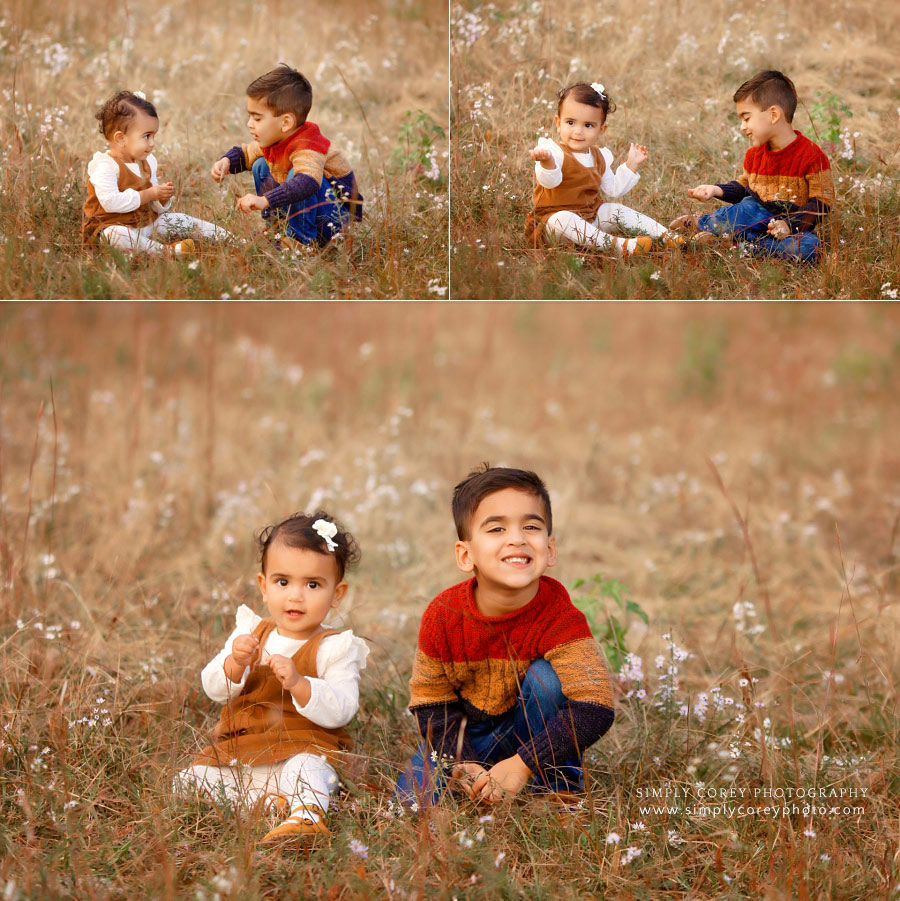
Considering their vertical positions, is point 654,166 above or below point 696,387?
above

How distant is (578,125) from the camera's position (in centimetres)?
449

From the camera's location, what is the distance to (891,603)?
4.44 meters

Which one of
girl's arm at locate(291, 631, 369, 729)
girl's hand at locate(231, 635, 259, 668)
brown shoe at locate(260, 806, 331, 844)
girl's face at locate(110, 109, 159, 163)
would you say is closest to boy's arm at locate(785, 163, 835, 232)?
girl's arm at locate(291, 631, 369, 729)

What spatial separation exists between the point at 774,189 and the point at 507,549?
2533 mm

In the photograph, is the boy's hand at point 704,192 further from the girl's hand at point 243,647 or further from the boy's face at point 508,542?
the girl's hand at point 243,647

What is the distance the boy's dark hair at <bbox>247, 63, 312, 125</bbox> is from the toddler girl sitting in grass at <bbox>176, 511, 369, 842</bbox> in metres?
2.30

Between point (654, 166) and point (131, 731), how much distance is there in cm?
331

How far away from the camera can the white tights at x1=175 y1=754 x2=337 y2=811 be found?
2945mm

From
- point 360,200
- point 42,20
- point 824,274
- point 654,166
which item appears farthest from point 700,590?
point 42,20

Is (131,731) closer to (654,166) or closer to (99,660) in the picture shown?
(99,660)

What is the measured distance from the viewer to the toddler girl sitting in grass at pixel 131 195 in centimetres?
443

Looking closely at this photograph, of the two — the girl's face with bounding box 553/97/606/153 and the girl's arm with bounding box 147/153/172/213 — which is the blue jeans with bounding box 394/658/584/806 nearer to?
the girl's face with bounding box 553/97/606/153

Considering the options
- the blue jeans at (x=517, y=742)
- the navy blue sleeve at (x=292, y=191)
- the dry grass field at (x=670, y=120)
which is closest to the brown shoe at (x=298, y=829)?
the blue jeans at (x=517, y=742)

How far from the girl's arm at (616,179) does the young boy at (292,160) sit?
1.19m
